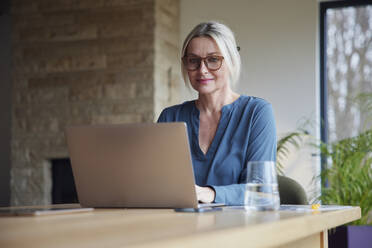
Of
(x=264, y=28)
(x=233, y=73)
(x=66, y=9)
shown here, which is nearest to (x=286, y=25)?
(x=264, y=28)

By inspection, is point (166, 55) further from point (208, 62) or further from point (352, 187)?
point (208, 62)

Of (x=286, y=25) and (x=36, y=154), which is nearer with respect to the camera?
(x=286, y=25)

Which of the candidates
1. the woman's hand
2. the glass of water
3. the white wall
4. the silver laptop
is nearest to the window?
the white wall

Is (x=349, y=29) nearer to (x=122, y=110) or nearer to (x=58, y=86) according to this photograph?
(x=122, y=110)

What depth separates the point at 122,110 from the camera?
5.26 meters

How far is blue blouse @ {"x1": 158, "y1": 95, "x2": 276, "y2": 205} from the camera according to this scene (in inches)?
77.9

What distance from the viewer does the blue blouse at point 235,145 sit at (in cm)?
198

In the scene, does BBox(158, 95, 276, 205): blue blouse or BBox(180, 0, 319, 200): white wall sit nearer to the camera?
BBox(158, 95, 276, 205): blue blouse

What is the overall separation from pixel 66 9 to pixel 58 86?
709mm

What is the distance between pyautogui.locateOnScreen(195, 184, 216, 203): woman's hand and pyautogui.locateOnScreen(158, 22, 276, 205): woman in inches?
14.2

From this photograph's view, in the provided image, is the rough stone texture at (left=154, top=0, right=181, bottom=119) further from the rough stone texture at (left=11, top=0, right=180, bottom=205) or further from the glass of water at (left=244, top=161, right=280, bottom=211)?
the glass of water at (left=244, top=161, right=280, bottom=211)

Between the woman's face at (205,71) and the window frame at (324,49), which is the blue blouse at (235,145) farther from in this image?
the window frame at (324,49)


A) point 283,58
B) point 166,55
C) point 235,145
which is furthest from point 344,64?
point 235,145

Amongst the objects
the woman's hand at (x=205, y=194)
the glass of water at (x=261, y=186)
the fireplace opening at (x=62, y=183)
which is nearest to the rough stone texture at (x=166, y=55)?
the fireplace opening at (x=62, y=183)
